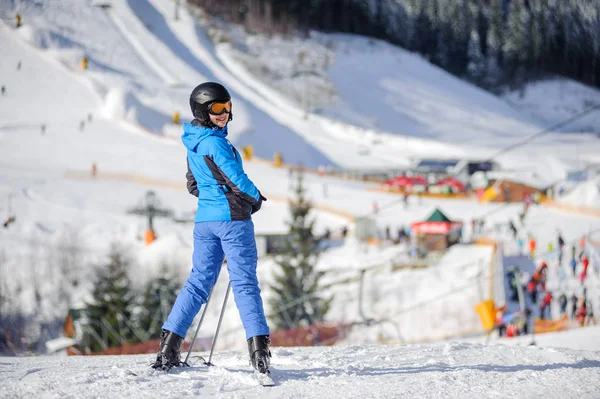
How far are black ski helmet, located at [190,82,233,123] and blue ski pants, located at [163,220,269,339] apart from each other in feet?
1.16

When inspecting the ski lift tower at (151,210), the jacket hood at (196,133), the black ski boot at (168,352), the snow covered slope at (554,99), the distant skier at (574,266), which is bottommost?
the distant skier at (574,266)

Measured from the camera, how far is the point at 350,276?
15820 mm

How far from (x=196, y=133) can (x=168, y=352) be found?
72 cm

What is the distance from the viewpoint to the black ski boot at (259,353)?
2.53 m

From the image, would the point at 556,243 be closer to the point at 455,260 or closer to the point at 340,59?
the point at 455,260

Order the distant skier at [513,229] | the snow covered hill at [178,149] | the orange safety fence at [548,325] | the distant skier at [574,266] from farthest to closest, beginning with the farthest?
1. the distant skier at [513,229]
2. the snow covered hill at [178,149]
3. the distant skier at [574,266]
4. the orange safety fence at [548,325]

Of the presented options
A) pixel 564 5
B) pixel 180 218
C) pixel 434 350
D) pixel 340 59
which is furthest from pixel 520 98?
pixel 434 350

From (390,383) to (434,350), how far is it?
81cm

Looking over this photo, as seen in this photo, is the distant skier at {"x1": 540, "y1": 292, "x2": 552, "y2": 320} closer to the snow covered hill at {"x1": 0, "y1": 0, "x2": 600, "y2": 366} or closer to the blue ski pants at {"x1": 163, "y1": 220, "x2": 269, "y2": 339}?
the snow covered hill at {"x1": 0, "y1": 0, "x2": 600, "y2": 366}

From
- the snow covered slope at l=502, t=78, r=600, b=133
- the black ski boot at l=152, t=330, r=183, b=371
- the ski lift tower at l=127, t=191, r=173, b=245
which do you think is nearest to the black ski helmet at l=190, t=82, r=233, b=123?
the black ski boot at l=152, t=330, r=183, b=371

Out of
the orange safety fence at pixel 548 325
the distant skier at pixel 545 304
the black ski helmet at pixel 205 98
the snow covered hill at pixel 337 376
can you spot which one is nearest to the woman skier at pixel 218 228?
the black ski helmet at pixel 205 98

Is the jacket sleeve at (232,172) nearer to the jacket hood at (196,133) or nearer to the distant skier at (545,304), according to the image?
the jacket hood at (196,133)

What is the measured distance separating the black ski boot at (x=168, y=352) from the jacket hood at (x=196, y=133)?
62cm

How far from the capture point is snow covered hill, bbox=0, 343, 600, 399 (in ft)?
7.57
